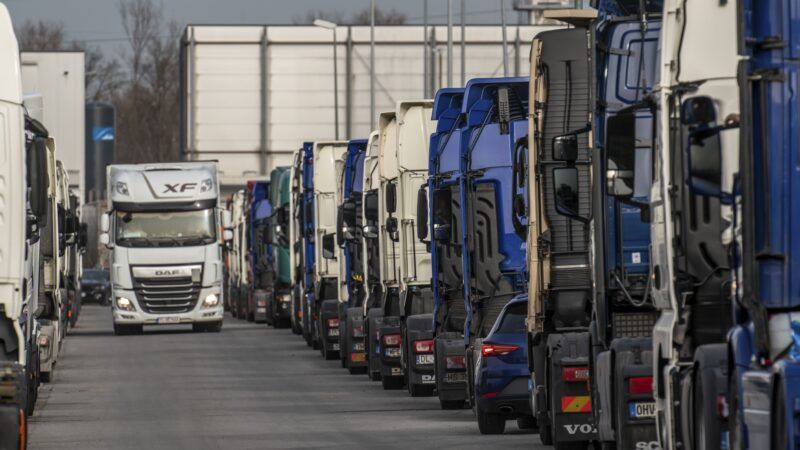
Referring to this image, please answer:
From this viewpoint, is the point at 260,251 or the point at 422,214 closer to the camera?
the point at 422,214

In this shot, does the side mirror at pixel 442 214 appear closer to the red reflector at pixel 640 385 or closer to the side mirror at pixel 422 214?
the side mirror at pixel 422 214

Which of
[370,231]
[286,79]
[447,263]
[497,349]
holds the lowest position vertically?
[497,349]

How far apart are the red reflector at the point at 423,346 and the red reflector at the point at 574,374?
7.66 m

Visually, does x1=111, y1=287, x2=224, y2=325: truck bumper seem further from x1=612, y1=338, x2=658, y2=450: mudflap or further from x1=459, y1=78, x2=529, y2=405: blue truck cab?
x1=612, y1=338, x2=658, y2=450: mudflap

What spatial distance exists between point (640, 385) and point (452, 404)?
29.1 ft

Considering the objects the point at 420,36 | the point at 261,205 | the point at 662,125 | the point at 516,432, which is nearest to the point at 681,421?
the point at 662,125

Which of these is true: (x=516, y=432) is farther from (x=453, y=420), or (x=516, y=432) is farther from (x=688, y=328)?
(x=688, y=328)

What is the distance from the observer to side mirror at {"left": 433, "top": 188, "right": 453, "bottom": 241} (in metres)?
23.8

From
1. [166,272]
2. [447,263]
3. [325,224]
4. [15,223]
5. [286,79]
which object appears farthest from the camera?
[286,79]

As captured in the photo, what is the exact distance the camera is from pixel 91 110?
11069 centimetres

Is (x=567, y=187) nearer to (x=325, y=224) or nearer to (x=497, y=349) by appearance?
(x=497, y=349)

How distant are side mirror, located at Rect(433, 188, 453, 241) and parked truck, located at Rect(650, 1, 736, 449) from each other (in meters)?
10.5

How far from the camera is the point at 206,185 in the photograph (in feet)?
148

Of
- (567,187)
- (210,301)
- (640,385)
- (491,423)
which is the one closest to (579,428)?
(567,187)
